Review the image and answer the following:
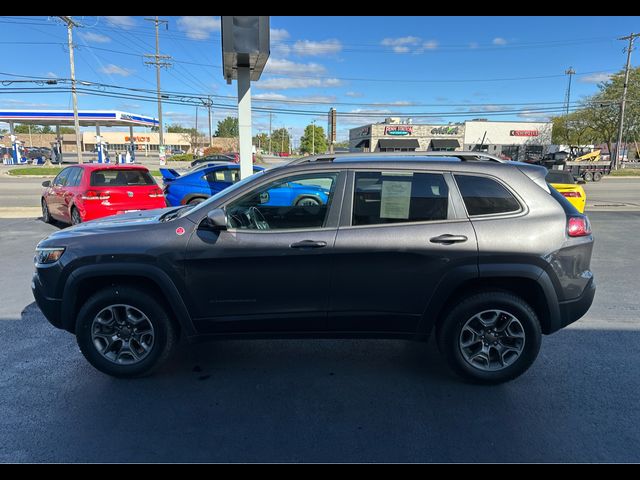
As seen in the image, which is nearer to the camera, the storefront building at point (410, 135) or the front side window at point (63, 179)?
the front side window at point (63, 179)

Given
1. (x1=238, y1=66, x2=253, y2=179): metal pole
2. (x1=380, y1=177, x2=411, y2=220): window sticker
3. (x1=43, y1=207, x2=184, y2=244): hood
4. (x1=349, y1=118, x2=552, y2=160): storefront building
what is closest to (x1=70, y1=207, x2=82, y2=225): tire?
(x1=238, y1=66, x2=253, y2=179): metal pole

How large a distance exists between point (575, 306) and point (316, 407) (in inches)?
86.8

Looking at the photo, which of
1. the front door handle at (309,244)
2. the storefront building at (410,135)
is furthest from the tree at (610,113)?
the front door handle at (309,244)

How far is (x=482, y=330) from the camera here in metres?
3.33

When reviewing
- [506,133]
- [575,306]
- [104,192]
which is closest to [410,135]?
[506,133]

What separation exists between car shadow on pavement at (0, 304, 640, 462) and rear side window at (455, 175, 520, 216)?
1.42 m

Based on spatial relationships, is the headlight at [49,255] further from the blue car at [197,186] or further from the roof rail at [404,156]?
the blue car at [197,186]

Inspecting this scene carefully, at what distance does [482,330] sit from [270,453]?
1.89 metres

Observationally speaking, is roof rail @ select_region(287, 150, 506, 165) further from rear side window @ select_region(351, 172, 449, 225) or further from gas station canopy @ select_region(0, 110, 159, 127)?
gas station canopy @ select_region(0, 110, 159, 127)

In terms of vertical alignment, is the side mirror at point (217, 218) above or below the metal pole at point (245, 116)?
below

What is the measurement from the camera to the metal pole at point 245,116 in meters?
8.58

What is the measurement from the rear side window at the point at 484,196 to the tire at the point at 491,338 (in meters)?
0.66

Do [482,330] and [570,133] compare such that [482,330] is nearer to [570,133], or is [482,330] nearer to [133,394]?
[133,394]

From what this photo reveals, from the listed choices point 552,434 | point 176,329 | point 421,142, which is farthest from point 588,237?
point 421,142
